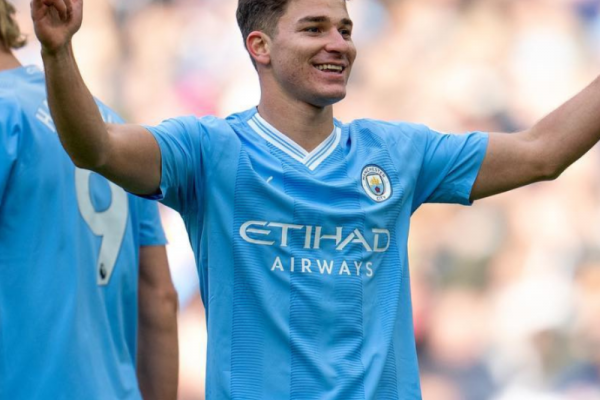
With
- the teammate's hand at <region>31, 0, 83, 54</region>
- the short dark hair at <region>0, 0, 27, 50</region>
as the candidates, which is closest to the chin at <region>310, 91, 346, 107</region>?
the teammate's hand at <region>31, 0, 83, 54</region>

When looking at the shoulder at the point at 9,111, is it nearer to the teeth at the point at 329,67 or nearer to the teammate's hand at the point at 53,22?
the teammate's hand at the point at 53,22

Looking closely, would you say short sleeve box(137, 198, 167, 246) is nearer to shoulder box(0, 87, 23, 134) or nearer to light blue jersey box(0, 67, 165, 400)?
light blue jersey box(0, 67, 165, 400)

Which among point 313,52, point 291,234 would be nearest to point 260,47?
point 313,52

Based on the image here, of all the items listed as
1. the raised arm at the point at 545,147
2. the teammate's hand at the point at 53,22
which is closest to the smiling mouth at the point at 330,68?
the raised arm at the point at 545,147

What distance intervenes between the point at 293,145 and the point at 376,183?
25 centimetres

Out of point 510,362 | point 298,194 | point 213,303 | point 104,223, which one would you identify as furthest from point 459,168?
point 510,362

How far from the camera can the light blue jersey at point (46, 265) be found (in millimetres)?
3301

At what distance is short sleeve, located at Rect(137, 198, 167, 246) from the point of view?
3816 millimetres

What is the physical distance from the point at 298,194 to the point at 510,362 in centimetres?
436

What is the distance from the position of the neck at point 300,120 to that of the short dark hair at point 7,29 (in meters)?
0.99

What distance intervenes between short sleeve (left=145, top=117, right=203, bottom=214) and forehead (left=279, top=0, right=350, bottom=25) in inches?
17.2

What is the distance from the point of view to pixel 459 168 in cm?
314

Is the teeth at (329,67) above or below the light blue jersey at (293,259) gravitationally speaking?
above

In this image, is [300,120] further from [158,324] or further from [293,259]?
[158,324]
